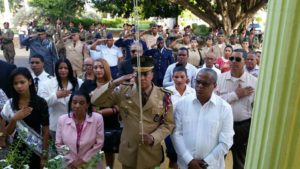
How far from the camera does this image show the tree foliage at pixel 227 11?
762 inches

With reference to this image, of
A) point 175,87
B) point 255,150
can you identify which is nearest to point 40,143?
point 175,87

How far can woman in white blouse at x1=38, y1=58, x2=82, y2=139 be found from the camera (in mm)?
3740

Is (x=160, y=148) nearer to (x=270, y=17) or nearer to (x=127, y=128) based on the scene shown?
(x=127, y=128)

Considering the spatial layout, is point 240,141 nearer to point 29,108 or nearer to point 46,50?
point 29,108

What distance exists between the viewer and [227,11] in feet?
63.9

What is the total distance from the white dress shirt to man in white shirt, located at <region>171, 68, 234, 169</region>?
1.46 m

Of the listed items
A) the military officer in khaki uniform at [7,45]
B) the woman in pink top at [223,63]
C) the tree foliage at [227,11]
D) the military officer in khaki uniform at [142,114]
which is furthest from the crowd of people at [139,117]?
the tree foliage at [227,11]

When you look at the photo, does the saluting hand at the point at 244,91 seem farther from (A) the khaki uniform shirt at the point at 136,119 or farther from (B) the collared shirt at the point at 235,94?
(A) the khaki uniform shirt at the point at 136,119

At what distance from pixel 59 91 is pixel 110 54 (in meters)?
4.12

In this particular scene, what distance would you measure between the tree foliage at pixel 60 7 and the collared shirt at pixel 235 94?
19.3 meters

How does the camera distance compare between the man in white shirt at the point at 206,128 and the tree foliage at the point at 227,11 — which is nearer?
the man in white shirt at the point at 206,128

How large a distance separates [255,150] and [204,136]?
213 centimetres

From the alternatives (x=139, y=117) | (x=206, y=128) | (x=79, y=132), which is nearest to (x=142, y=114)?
(x=139, y=117)

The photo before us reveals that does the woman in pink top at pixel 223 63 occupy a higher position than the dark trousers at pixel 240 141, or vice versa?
the woman in pink top at pixel 223 63
